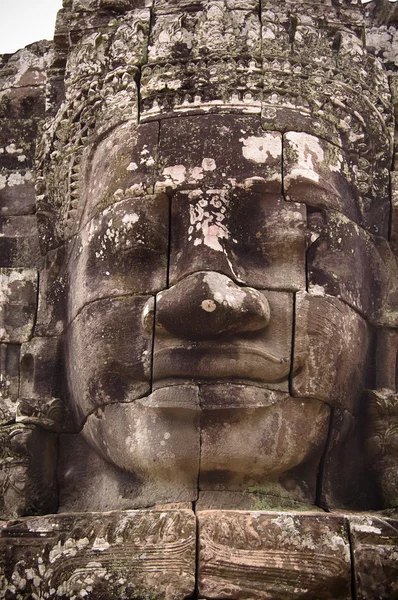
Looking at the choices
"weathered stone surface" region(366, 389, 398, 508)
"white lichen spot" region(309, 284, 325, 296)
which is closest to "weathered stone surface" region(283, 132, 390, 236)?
"white lichen spot" region(309, 284, 325, 296)

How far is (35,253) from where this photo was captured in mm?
7758

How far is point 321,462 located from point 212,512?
922 mm

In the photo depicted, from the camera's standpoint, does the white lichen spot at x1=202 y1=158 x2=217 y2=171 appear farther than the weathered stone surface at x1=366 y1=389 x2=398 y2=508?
Yes

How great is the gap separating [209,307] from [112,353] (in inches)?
28.4

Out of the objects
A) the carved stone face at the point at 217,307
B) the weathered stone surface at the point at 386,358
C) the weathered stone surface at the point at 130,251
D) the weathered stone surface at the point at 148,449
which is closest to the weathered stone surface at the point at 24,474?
the weathered stone surface at the point at 148,449

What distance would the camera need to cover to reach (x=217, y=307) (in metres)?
6.26

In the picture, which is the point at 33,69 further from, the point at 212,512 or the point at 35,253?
the point at 212,512

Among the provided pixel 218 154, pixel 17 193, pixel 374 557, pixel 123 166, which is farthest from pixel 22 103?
pixel 374 557

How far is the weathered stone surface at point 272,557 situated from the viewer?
19.1 ft

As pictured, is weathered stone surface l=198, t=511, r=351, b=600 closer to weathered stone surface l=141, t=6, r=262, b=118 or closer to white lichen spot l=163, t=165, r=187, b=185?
white lichen spot l=163, t=165, r=187, b=185

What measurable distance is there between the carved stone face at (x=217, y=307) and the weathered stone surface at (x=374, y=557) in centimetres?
54

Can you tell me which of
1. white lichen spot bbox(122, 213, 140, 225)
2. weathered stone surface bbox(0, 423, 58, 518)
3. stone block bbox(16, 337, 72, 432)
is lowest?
weathered stone surface bbox(0, 423, 58, 518)

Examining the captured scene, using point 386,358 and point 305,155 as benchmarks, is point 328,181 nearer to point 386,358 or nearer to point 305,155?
point 305,155

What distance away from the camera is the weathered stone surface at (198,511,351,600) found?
582 cm
